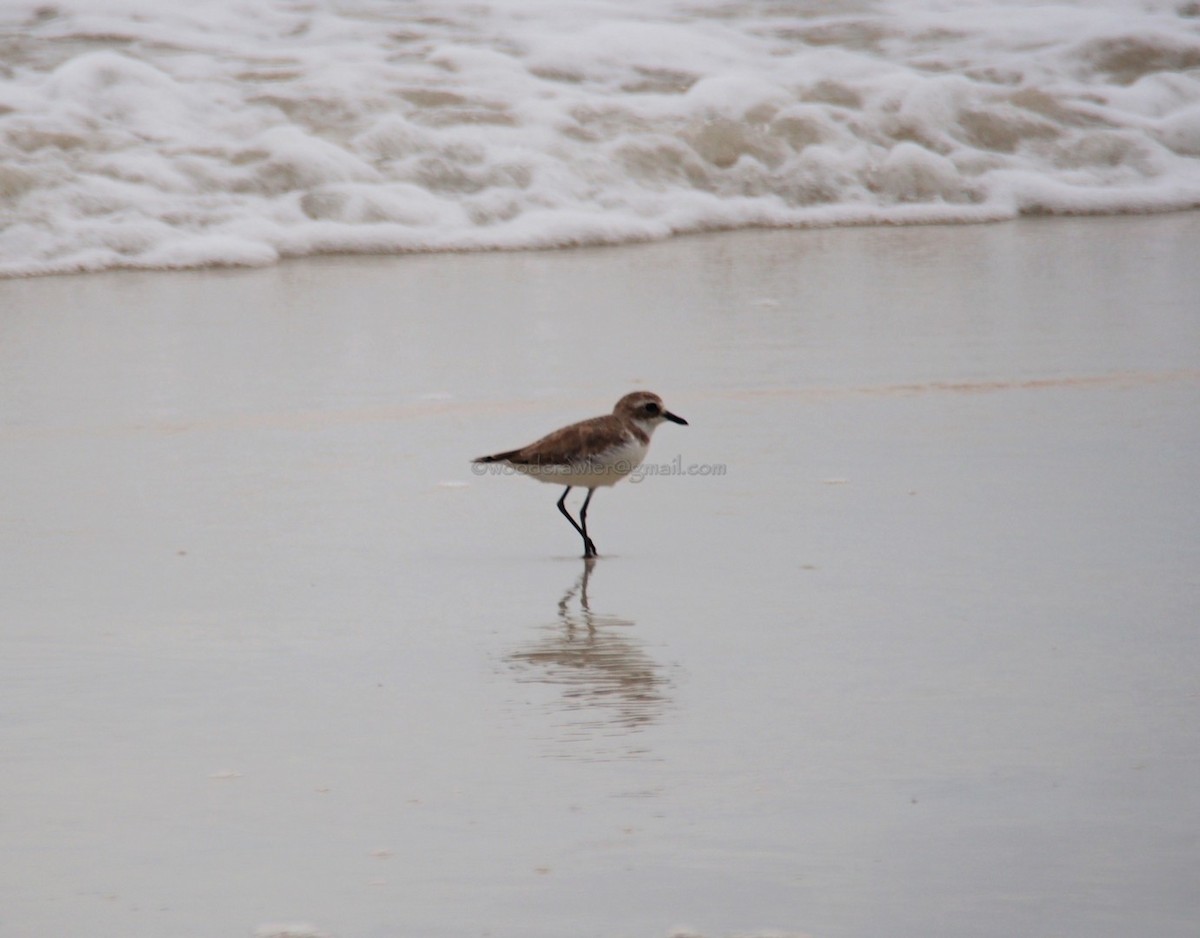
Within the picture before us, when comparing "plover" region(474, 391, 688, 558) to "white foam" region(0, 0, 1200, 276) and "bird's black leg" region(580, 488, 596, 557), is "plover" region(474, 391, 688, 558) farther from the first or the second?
"white foam" region(0, 0, 1200, 276)

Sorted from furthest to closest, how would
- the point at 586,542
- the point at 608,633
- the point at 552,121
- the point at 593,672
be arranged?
1. the point at 552,121
2. the point at 586,542
3. the point at 608,633
4. the point at 593,672

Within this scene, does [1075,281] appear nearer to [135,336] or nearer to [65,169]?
[135,336]

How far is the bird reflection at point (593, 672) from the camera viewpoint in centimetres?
287

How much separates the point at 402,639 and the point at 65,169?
6869 mm

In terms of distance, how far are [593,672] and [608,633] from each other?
0.90 feet

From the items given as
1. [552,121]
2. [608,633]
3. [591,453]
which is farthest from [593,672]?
[552,121]

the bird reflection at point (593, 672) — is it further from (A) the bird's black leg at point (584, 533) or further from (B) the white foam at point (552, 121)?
(B) the white foam at point (552, 121)

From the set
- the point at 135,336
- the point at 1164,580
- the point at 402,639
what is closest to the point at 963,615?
the point at 1164,580

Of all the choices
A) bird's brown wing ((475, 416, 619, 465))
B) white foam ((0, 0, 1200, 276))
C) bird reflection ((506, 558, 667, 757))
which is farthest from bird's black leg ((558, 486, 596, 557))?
white foam ((0, 0, 1200, 276))

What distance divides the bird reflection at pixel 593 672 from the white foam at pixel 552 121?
18.5 ft

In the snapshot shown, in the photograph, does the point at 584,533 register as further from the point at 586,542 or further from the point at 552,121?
the point at 552,121

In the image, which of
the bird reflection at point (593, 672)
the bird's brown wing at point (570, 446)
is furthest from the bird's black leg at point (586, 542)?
the bird reflection at point (593, 672)

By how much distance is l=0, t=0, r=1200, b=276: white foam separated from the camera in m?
9.32

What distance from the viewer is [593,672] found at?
10.3 feet
